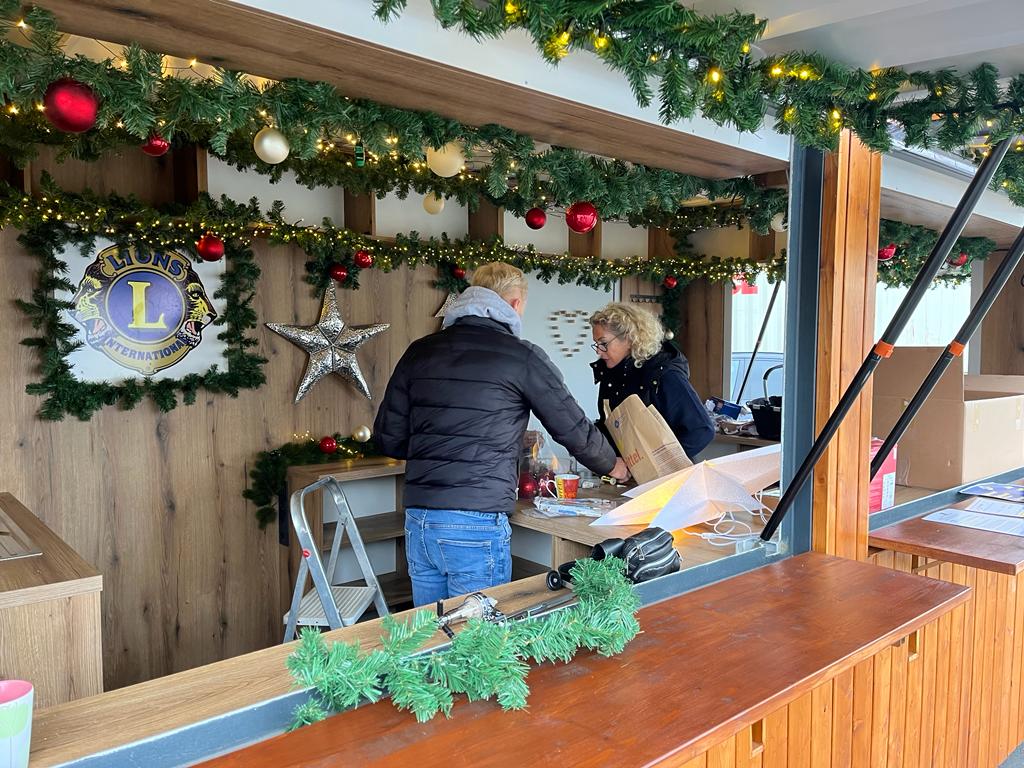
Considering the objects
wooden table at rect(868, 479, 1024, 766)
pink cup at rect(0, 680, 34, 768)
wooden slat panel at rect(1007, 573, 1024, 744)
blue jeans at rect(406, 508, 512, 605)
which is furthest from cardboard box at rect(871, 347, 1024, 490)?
pink cup at rect(0, 680, 34, 768)

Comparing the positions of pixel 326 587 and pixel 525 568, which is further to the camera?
pixel 525 568

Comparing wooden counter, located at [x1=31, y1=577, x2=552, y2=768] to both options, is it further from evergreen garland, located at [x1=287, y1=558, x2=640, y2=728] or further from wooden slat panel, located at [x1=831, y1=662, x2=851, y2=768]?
wooden slat panel, located at [x1=831, y1=662, x2=851, y2=768]

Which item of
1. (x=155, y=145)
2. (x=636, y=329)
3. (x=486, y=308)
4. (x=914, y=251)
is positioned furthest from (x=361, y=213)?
(x=914, y=251)

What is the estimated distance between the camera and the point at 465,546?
2.41m

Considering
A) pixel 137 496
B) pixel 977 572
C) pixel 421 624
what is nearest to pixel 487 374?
pixel 421 624

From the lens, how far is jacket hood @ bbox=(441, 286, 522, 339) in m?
2.44

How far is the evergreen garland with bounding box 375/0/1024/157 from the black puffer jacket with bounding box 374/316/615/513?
87 cm

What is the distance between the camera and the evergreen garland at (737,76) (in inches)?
54.1

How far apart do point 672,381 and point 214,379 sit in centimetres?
214

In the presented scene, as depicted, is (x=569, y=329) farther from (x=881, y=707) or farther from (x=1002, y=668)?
(x=881, y=707)

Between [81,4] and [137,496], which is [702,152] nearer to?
[81,4]

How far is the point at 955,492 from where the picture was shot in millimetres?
3168

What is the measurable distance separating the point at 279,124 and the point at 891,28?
4.68 feet

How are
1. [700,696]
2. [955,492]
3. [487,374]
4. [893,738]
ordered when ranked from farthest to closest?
[955,492] < [487,374] < [893,738] < [700,696]
